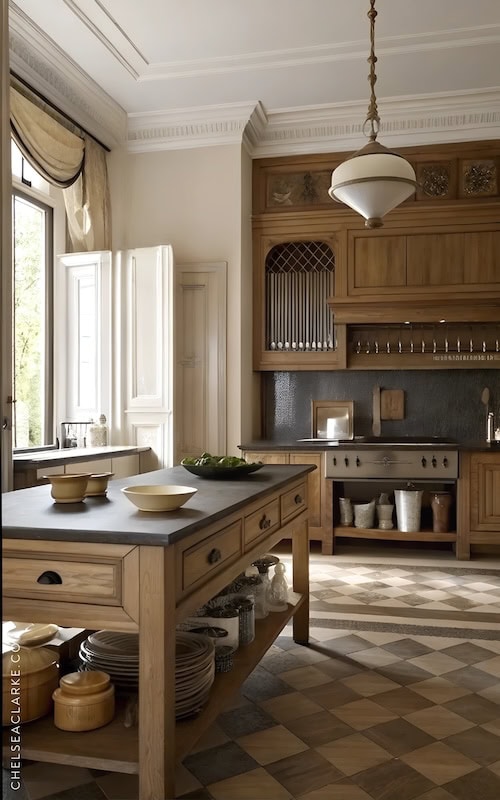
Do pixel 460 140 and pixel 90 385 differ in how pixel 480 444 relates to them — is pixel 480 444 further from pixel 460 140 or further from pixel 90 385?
pixel 90 385

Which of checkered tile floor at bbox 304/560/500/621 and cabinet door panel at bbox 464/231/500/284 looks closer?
checkered tile floor at bbox 304/560/500/621

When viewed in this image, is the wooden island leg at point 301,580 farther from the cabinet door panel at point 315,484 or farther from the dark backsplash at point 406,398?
the dark backsplash at point 406,398

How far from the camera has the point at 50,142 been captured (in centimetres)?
518

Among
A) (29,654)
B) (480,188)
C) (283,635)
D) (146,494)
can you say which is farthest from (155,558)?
(480,188)

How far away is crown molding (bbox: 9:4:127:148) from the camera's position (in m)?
4.58

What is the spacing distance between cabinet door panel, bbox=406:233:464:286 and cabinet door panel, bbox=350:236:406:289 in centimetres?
7

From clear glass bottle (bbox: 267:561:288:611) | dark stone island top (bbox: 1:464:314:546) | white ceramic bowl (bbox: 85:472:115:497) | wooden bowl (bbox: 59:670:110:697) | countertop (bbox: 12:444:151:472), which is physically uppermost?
white ceramic bowl (bbox: 85:472:115:497)

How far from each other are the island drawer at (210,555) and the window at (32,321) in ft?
11.6

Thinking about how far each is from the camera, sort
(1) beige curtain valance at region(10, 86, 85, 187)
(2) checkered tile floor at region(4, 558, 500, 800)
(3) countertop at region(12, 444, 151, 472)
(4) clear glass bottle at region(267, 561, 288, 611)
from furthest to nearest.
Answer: (1) beige curtain valance at region(10, 86, 85, 187)
(3) countertop at region(12, 444, 151, 472)
(4) clear glass bottle at region(267, 561, 288, 611)
(2) checkered tile floor at region(4, 558, 500, 800)

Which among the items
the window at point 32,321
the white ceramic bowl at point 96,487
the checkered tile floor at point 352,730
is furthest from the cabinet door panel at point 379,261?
the white ceramic bowl at point 96,487

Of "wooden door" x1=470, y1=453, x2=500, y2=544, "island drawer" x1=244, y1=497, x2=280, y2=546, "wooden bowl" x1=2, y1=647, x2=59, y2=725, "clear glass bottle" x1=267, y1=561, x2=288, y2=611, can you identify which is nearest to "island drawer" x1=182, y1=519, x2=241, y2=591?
"island drawer" x1=244, y1=497, x2=280, y2=546

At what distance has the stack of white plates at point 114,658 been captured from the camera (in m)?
2.27

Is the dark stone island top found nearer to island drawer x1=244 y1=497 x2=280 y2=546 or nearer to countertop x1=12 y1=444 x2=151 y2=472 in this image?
island drawer x1=244 y1=497 x2=280 y2=546

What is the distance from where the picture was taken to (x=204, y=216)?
20.2 feet
